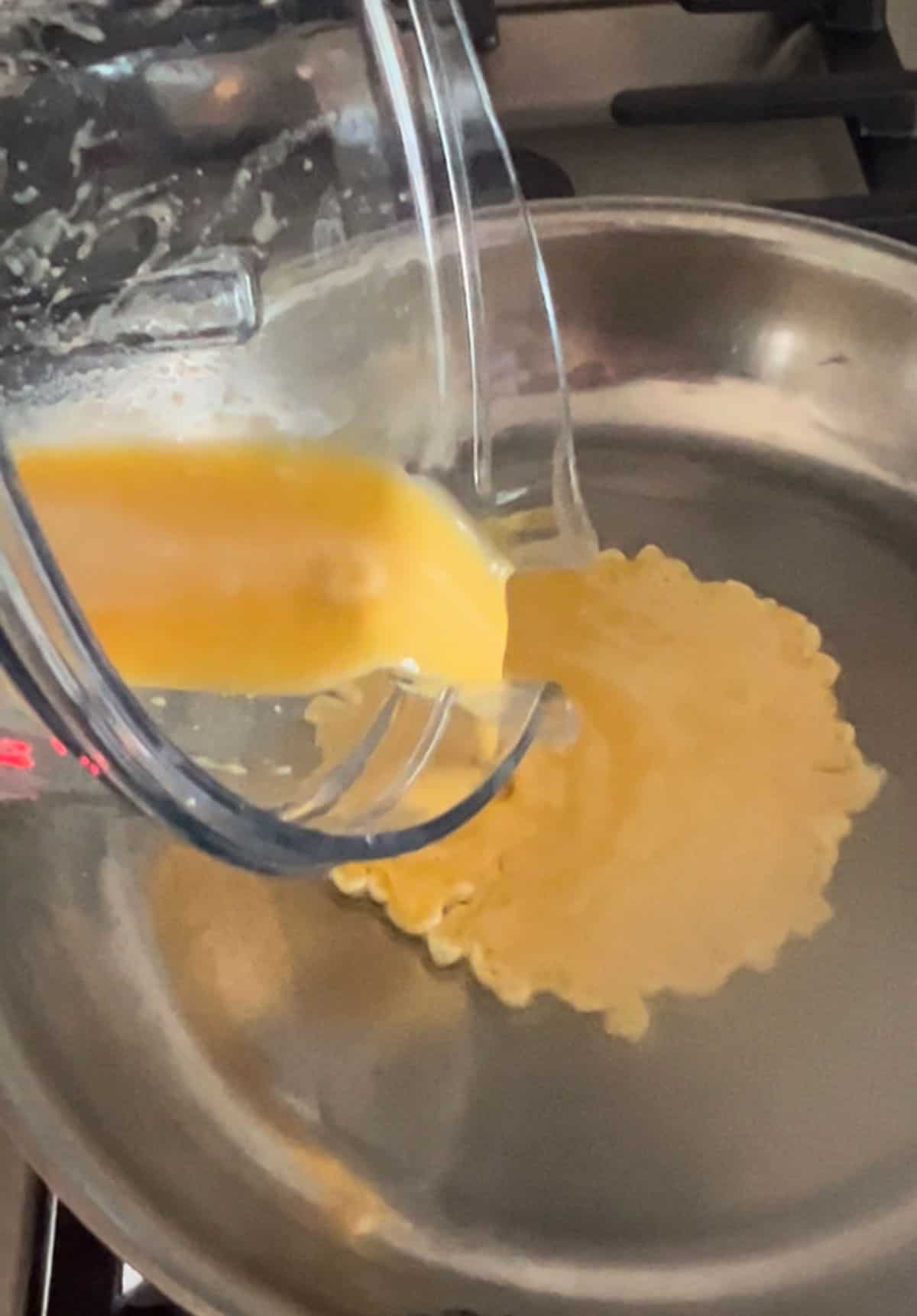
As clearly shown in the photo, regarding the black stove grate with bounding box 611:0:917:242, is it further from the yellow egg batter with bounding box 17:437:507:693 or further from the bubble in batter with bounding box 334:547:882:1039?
the yellow egg batter with bounding box 17:437:507:693

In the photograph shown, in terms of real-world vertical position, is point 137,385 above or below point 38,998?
above

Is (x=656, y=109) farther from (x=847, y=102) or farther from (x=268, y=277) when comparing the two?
(x=268, y=277)

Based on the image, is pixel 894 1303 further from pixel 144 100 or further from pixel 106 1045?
pixel 144 100

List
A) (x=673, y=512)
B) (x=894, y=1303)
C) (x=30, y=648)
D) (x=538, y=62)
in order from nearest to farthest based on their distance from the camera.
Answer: (x=30, y=648) → (x=894, y=1303) → (x=673, y=512) → (x=538, y=62)

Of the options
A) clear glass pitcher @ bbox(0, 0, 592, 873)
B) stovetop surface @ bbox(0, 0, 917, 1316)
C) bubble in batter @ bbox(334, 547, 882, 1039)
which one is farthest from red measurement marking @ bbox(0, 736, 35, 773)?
stovetop surface @ bbox(0, 0, 917, 1316)

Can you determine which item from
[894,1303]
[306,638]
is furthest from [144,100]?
[894,1303]

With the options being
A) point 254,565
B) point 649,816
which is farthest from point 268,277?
point 649,816

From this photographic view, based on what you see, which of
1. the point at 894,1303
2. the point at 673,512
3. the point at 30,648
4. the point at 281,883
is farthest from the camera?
the point at 673,512
